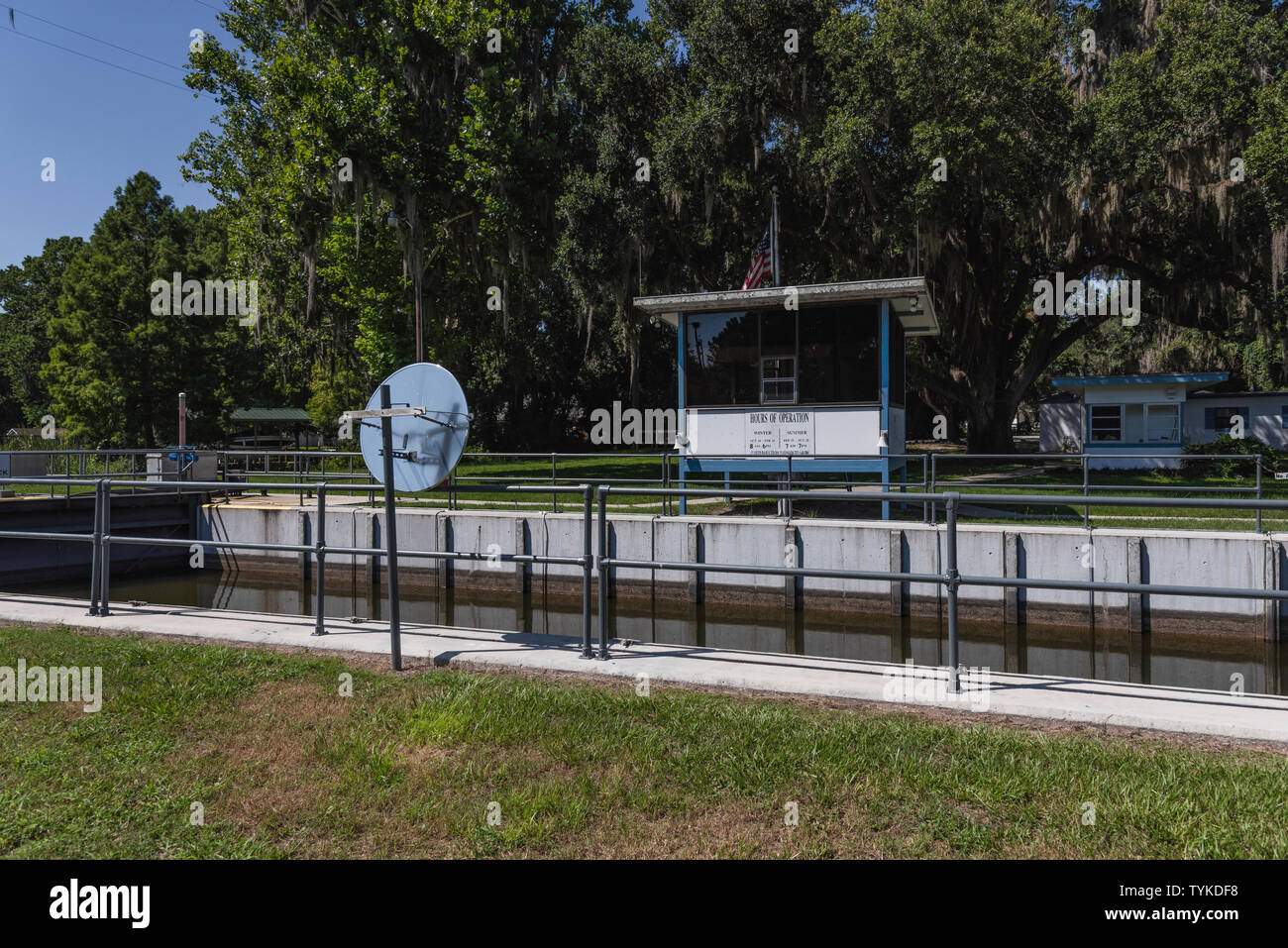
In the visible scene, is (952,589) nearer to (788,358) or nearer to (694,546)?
(694,546)

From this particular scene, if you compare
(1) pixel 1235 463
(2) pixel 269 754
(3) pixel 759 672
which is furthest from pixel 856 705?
(1) pixel 1235 463

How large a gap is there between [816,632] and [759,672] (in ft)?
25.0

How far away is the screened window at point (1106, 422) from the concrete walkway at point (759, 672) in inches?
1056

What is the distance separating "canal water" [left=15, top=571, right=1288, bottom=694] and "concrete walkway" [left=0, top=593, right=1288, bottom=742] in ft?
13.1

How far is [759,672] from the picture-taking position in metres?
6.07

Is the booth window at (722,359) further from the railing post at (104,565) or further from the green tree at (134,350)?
the green tree at (134,350)

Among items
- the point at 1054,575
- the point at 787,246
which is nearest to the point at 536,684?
the point at 1054,575

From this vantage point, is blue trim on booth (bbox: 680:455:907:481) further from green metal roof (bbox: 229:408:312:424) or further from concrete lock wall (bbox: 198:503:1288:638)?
green metal roof (bbox: 229:408:312:424)

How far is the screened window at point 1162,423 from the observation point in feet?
93.5

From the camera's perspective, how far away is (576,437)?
50.0 m

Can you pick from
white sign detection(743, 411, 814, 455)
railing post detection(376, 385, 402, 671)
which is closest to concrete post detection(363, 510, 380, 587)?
white sign detection(743, 411, 814, 455)

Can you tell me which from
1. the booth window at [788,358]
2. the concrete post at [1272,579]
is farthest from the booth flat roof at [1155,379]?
the concrete post at [1272,579]

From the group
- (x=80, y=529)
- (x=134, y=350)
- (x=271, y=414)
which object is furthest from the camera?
(x=271, y=414)

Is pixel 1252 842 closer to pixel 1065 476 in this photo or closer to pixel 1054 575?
pixel 1054 575
